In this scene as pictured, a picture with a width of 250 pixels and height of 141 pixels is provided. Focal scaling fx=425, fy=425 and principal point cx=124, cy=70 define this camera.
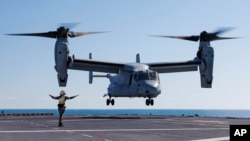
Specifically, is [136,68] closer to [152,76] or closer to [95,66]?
[152,76]

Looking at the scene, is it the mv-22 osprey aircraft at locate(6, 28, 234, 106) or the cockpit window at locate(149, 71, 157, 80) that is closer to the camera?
the mv-22 osprey aircraft at locate(6, 28, 234, 106)

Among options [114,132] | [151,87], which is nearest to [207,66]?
[151,87]

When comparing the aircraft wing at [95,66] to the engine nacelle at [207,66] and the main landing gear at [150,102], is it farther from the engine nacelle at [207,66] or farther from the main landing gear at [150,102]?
the engine nacelle at [207,66]

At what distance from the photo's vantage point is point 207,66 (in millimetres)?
44219

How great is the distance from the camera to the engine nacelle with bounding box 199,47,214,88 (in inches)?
1730

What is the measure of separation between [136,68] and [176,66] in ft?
24.7

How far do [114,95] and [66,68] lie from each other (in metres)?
9.45

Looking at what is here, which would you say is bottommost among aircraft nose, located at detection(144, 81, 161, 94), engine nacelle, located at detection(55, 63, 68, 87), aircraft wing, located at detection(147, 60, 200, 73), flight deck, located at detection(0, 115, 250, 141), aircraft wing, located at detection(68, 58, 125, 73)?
flight deck, located at detection(0, 115, 250, 141)

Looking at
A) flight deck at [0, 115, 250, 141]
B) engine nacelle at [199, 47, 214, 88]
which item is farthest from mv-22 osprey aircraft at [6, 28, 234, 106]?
flight deck at [0, 115, 250, 141]

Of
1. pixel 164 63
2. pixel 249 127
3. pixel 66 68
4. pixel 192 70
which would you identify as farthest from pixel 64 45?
pixel 249 127

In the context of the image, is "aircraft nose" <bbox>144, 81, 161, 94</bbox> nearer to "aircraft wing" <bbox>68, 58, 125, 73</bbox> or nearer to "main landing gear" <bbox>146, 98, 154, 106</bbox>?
"main landing gear" <bbox>146, 98, 154, 106</bbox>

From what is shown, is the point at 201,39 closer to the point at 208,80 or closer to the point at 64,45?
the point at 208,80

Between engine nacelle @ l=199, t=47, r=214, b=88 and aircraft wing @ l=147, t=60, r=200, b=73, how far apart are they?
3.65ft

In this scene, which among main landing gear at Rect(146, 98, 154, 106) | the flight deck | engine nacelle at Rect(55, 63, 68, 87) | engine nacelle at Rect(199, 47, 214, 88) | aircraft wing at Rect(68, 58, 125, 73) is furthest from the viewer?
engine nacelle at Rect(199, 47, 214, 88)
